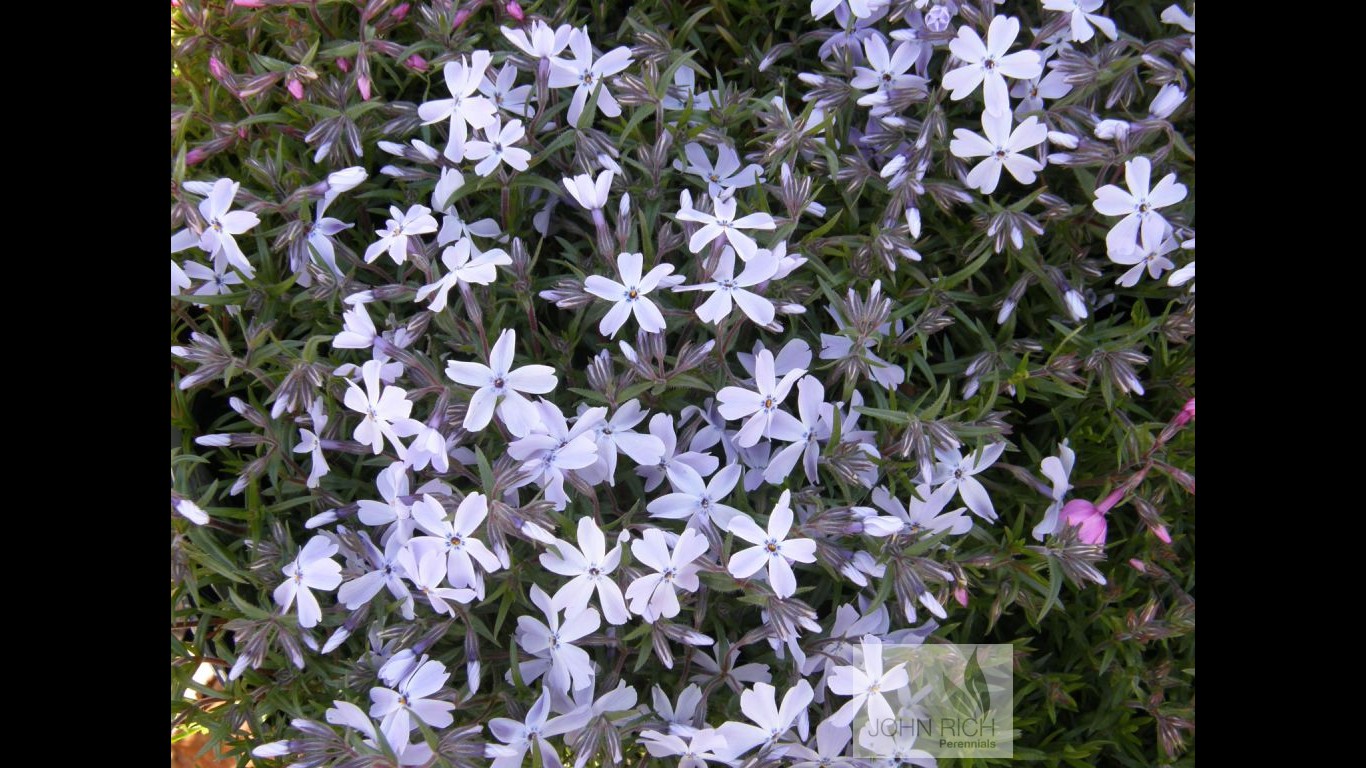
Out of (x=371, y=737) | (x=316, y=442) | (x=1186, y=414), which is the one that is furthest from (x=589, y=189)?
(x=1186, y=414)

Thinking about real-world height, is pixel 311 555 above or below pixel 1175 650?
above

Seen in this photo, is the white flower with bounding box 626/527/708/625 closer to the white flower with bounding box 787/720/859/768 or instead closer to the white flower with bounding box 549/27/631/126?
the white flower with bounding box 787/720/859/768

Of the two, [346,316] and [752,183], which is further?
[752,183]

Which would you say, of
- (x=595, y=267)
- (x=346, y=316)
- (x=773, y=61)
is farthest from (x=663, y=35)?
(x=346, y=316)

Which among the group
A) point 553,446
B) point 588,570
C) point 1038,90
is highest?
point 1038,90

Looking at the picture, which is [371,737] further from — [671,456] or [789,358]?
[789,358]

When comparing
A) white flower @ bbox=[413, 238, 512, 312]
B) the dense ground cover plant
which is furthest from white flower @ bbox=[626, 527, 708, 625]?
white flower @ bbox=[413, 238, 512, 312]
